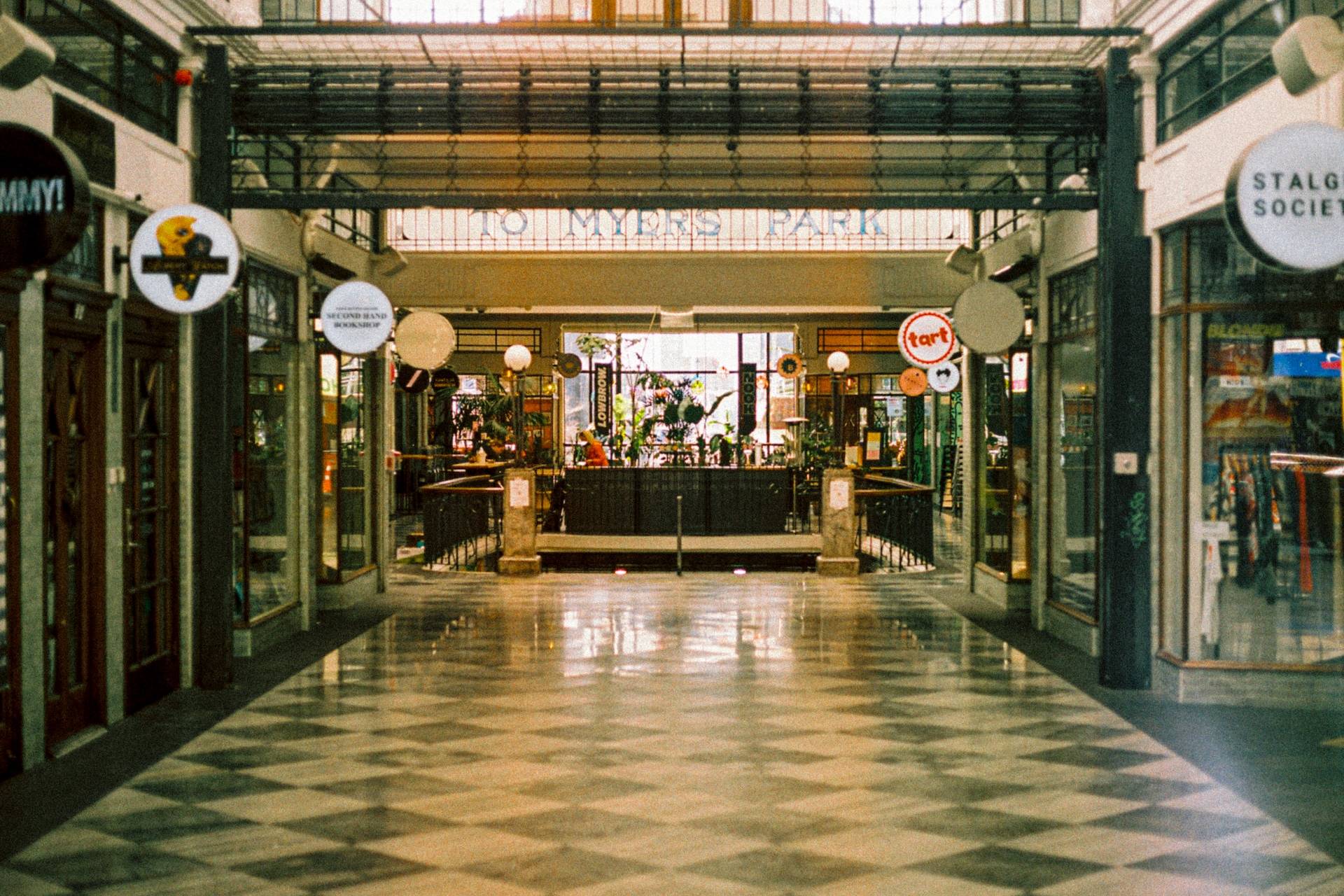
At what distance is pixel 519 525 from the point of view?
1580 centimetres

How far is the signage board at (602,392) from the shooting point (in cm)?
2591

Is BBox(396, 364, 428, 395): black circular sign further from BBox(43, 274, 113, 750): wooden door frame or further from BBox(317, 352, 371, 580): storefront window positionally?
BBox(43, 274, 113, 750): wooden door frame

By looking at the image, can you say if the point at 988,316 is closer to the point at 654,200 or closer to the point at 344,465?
the point at 654,200

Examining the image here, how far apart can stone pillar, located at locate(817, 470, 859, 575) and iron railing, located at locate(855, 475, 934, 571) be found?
415 mm

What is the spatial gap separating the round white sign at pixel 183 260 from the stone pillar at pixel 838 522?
351 inches

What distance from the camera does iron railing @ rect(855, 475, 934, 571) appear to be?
54.2 feet

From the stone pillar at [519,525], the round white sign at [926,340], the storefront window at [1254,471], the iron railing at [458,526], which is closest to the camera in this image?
the storefront window at [1254,471]


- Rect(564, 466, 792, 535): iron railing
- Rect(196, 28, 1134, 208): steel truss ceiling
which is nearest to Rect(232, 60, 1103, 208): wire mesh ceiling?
Rect(196, 28, 1134, 208): steel truss ceiling

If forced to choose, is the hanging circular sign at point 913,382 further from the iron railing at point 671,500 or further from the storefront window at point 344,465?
the storefront window at point 344,465

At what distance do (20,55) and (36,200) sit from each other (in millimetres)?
570

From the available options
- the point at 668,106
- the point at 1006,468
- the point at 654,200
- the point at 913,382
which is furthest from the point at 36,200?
the point at 913,382

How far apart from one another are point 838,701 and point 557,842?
3352 millimetres

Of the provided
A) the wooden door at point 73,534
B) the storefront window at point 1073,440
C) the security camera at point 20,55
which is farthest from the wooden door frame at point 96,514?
the storefront window at point 1073,440

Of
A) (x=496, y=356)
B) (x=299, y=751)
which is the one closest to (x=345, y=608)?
(x=299, y=751)
